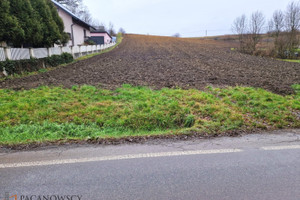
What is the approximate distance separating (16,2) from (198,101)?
11.6 m

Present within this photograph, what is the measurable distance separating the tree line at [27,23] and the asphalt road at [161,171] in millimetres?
9549

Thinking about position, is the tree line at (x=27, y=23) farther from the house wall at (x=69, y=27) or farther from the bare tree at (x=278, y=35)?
the bare tree at (x=278, y=35)

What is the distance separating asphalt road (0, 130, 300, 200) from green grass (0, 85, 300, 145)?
0.70 metres

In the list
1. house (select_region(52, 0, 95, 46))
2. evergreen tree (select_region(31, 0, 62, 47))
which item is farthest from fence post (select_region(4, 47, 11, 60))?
house (select_region(52, 0, 95, 46))

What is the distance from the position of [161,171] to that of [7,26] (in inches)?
454

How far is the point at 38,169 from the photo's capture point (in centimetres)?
301

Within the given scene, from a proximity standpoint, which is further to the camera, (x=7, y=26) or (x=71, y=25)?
(x=71, y=25)

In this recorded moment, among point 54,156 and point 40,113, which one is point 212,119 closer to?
point 54,156

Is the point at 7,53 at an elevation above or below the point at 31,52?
below

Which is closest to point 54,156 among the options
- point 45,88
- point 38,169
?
point 38,169

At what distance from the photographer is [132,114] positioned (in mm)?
5156

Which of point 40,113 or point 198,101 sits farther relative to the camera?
point 198,101

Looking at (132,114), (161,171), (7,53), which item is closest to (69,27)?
(7,53)

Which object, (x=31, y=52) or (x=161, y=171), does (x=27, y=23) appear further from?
(x=161, y=171)
